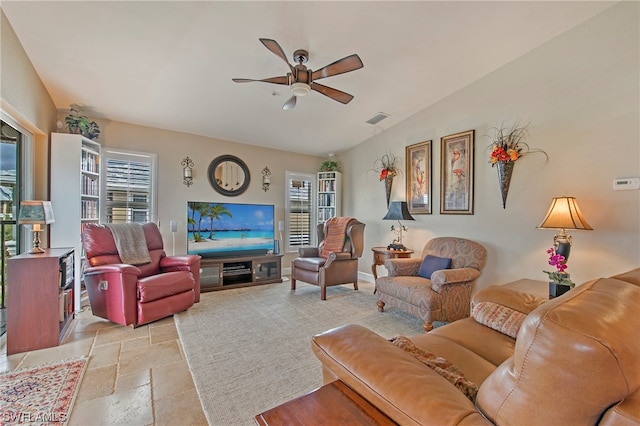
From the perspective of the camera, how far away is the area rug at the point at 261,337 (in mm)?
1837

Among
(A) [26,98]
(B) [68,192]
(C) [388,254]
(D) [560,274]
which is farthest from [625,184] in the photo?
(B) [68,192]

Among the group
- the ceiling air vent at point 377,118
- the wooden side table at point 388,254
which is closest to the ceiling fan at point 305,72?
the ceiling air vent at point 377,118

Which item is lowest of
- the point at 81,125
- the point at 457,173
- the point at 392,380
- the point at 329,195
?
the point at 392,380

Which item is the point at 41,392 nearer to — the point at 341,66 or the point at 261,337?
the point at 261,337

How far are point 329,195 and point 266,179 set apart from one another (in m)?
1.33

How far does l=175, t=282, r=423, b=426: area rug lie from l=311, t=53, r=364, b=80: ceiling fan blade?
245 centimetres

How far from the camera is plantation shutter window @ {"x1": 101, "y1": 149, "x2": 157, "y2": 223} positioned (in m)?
3.92

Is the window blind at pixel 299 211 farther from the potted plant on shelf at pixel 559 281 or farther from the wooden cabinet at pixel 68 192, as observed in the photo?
the potted plant on shelf at pixel 559 281

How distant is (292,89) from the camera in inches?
100

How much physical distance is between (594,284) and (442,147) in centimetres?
315

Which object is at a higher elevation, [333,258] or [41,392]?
[333,258]

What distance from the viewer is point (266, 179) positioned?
17.0 ft

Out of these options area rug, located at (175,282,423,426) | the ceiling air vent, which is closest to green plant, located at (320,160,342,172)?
the ceiling air vent

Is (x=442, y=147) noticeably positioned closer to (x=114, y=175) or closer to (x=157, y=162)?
(x=157, y=162)
